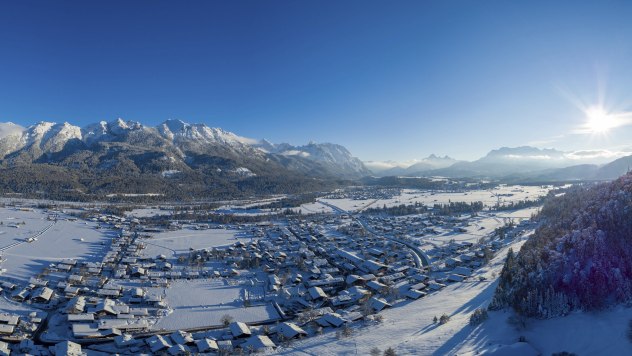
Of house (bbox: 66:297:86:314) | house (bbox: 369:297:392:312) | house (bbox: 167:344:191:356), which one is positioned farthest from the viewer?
house (bbox: 369:297:392:312)

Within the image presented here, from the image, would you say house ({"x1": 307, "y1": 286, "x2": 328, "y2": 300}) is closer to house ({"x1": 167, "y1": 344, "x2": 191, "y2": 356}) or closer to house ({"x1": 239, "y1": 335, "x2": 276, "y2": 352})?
house ({"x1": 239, "y1": 335, "x2": 276, "y2": 352})

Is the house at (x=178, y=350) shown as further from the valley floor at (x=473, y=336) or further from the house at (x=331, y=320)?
the house at (x=331, y=320)

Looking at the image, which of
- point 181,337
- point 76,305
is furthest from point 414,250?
point 76,305

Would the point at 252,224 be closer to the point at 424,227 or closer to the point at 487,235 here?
the point at 424,227

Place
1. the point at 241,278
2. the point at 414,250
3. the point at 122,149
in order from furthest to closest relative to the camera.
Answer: the point at 122,149, the point at 414,250, the point at 241,278

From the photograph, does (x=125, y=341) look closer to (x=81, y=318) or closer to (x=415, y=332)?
(x=81, y=318)

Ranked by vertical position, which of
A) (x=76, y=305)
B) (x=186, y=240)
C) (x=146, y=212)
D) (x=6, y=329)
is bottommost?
(x=6, y=329)

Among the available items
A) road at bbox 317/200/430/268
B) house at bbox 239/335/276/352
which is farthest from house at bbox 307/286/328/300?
road at bbox 317/200/430/268
